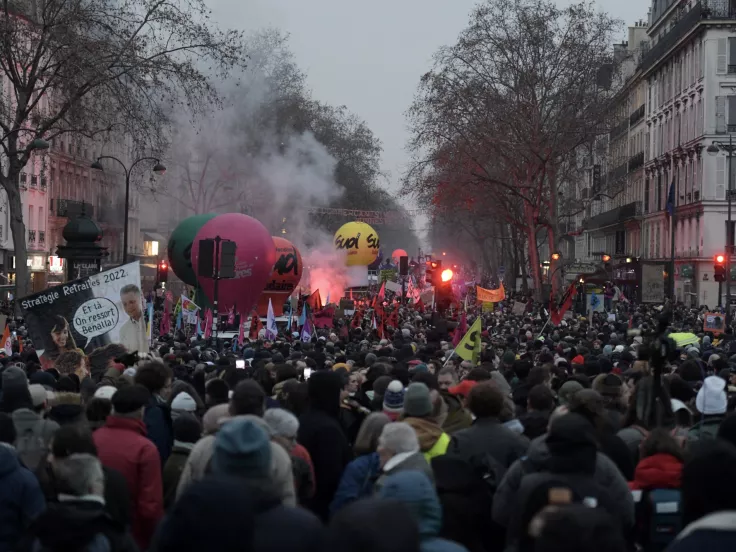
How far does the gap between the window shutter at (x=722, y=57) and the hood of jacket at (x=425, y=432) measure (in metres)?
55.8

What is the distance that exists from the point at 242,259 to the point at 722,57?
32907mm

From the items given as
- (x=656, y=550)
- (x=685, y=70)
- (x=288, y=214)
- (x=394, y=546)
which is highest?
(x=685, y=70)

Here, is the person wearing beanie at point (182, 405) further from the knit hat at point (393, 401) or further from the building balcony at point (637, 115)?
the building balcony at point (637, 115)

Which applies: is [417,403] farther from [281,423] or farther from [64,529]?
[64,529]

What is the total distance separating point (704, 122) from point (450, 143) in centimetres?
1128

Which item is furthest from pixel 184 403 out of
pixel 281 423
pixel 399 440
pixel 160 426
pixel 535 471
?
pixel 535 471

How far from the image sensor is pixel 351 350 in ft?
58.0

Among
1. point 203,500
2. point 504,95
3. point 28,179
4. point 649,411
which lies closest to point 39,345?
point 649,411

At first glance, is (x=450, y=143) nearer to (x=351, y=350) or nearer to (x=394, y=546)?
(x=351, y=350)

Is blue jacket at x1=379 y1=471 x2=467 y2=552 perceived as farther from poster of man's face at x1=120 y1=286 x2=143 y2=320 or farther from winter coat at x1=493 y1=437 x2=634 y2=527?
poster of man's face at x1=120 y1=286 x2=143 y2=320

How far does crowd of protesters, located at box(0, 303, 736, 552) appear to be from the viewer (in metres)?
4.30

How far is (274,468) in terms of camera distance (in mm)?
6062

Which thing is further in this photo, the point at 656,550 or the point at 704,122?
the point at 704,122

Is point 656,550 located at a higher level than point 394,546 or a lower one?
lower
